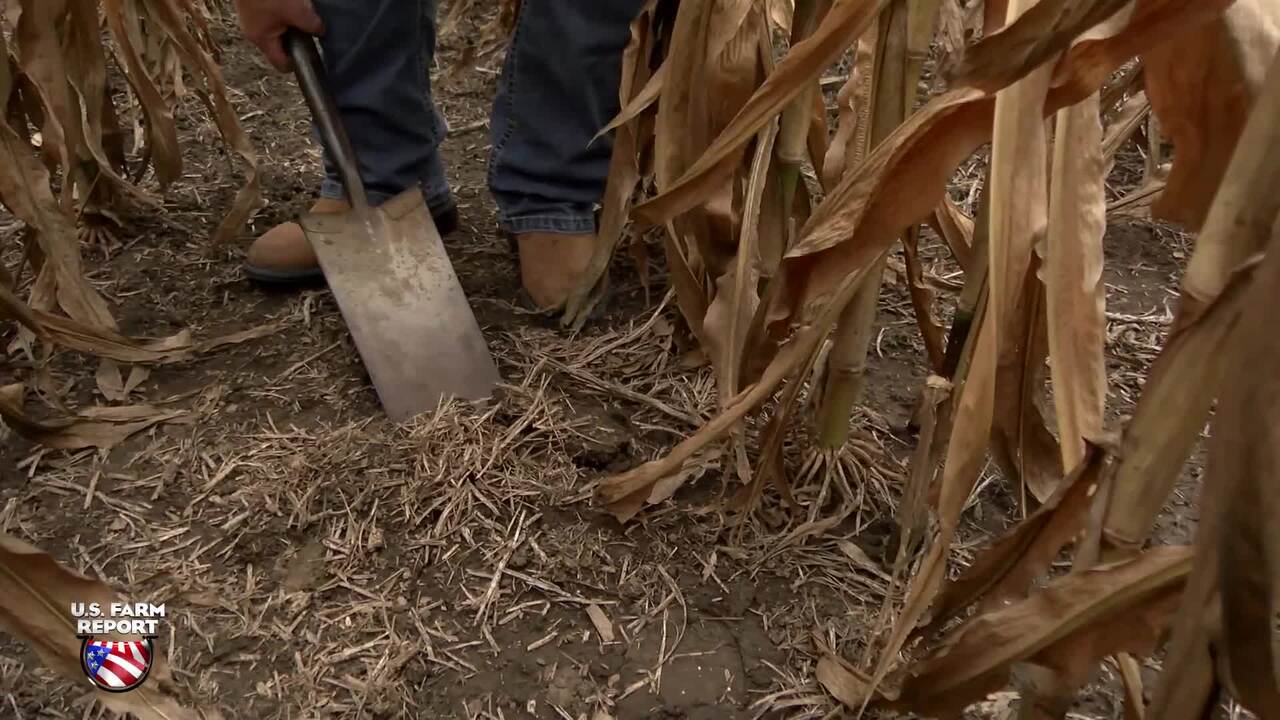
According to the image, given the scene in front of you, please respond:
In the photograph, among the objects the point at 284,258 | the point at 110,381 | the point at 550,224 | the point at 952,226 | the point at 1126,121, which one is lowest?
the point at 110,381

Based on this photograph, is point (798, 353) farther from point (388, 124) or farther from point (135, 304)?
point (135, 304)

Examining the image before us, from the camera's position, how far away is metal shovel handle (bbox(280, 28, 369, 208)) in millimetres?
1074

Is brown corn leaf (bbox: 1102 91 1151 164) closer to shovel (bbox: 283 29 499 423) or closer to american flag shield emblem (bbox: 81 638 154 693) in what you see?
shovel (bbox: 283 29 499 423)

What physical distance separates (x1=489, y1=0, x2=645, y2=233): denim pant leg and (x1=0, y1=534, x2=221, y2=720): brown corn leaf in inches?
28.1

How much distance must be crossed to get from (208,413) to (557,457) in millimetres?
416

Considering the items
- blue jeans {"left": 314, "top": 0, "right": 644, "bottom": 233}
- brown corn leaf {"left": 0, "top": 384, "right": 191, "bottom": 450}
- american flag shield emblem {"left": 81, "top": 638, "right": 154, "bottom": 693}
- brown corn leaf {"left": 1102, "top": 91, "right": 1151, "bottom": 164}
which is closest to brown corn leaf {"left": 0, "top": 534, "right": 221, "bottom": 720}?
american flag shield emblem {"left": 81, "top": 638, "right": 154, "bottom": 693}

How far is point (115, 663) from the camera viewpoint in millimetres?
669

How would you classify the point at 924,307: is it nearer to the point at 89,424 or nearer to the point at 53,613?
the point at 53,613

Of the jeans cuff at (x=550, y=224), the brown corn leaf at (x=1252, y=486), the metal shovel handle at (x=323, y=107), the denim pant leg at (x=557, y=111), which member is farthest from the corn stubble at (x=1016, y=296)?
the metal shovel handle at (x=323, y=107)

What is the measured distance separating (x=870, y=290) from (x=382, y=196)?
2.46ft

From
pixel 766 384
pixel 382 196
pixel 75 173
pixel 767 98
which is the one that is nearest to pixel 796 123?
pixel 767 98

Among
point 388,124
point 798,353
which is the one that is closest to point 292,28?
point 388,124

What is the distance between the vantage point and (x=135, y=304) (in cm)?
120

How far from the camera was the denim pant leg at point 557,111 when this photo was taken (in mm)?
1115
